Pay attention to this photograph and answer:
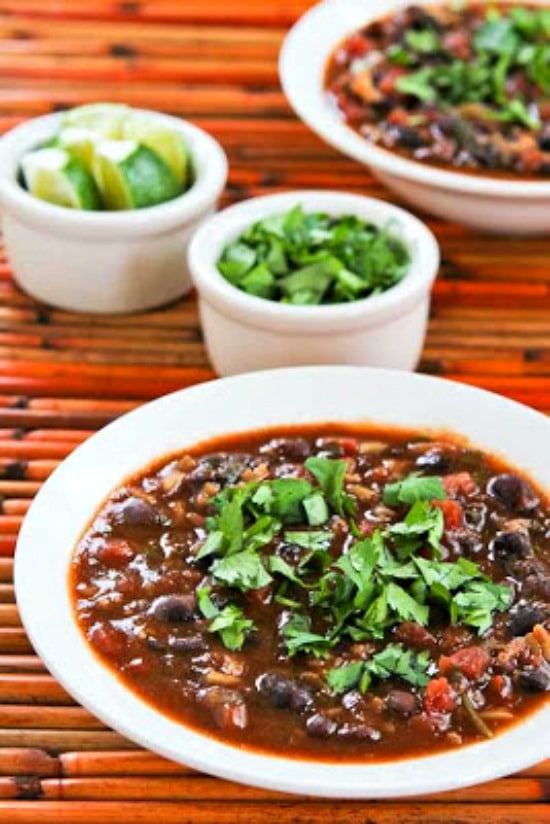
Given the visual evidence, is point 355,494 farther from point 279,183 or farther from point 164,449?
point 279,183

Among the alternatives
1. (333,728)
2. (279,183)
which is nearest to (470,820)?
(333,728)

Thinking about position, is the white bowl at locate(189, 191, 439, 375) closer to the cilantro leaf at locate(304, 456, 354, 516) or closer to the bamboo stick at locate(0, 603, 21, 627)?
the cilantro leaf at locate(304, 456, 354, 516)

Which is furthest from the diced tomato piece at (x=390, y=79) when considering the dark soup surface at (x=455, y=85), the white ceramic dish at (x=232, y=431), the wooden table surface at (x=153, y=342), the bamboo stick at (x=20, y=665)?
the bamboo stick at (x=20, y=665)

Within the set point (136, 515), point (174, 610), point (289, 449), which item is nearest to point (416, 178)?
point (289, 449)

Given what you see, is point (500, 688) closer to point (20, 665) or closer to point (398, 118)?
point (20, 665)

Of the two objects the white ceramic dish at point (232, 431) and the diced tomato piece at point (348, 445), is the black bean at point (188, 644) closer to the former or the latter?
the white ceramic dish at point (232, 431)
